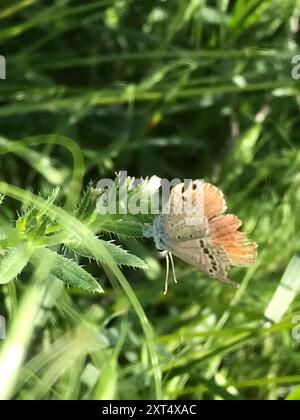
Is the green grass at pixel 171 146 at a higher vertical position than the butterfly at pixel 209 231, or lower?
higher

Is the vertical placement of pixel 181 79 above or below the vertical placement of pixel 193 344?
above

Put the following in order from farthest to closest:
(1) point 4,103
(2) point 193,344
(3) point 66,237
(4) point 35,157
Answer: (1) point 4,103 → (4) point 35,157 → (2) point 193,344 → (3) point 66,237

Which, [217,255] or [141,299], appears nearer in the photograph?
[217,255]

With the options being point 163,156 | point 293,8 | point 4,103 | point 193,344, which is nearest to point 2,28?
point 4,103

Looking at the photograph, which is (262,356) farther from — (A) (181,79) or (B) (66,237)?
(B) (66,237)

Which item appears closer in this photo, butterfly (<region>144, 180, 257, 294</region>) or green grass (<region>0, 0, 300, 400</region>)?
butterfly (<region>144, 180, 257, 294</region>)

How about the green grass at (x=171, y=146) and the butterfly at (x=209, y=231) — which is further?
the green grass at (x=171, y=146)
